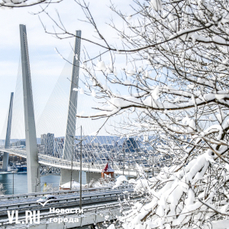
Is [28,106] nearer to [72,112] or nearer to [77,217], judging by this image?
[72,112]

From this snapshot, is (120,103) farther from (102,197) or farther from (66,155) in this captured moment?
(66,155)

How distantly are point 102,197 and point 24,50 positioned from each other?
37.8ft

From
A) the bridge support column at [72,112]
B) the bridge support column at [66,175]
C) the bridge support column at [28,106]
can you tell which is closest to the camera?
the bridge support column at [72,112]

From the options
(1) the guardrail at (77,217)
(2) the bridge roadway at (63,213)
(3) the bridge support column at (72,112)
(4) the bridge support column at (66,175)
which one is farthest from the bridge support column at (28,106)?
(1) the guardrail at (77,217)

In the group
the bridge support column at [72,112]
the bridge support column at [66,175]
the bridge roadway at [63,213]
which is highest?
the bridge support column at [72,112]

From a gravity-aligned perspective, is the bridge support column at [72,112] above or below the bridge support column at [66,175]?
above

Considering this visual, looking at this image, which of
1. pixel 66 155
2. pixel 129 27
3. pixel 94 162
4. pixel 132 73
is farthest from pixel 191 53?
pixel 94 162

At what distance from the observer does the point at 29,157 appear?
19.9 metres

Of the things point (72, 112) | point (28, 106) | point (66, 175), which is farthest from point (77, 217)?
point (66, 175)

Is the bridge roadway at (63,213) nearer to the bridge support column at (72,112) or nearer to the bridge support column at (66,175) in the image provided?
the bridge support column at (72,112)

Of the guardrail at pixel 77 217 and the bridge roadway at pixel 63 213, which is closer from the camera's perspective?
the bridge roadway at pixel 63 213

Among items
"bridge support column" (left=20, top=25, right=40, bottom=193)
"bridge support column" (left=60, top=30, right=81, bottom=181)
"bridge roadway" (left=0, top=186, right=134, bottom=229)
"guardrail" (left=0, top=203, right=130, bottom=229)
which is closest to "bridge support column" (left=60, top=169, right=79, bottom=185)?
"bridge support column" (left=60, top=30, right=81, bottom=181)

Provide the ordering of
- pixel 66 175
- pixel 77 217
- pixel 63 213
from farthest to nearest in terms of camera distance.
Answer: pixel 66 175, pixel 63 213, pixel 77 217

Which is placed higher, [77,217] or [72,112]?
[72,112]
